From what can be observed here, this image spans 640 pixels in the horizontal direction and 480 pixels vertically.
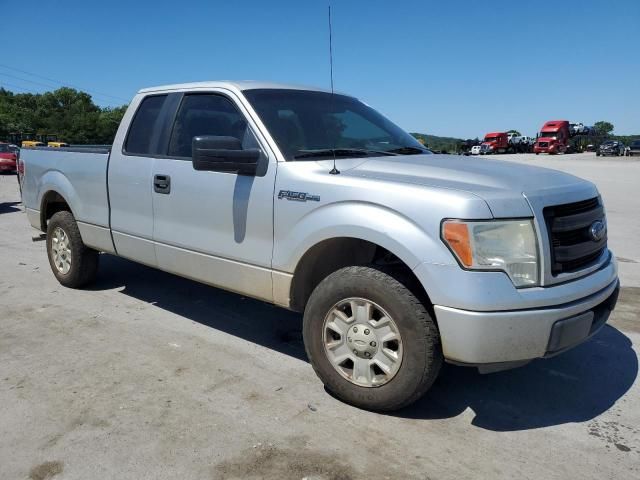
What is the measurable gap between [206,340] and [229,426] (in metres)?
1.36

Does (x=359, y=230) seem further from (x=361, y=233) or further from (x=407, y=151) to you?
(x=407, y=151)

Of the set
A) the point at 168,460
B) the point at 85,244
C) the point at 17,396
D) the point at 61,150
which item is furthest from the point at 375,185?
the point at 61,150

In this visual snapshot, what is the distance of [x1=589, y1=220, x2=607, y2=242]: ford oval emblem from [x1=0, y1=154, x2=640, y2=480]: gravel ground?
1.00m

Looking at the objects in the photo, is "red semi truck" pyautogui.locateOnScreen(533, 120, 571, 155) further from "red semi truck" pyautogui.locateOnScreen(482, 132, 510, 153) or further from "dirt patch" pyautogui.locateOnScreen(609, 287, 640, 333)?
"dirt patch" pyautogui.locateOnScreen(609, 287, 640, 333)

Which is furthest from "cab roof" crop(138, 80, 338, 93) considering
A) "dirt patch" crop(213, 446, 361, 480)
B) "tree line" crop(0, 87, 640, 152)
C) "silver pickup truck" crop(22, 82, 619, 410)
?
"tree line" crop(0, 87, 640, 152)

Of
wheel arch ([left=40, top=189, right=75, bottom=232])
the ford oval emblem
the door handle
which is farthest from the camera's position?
wheel arch ([left=40, top=189, right=75, bottom=232])

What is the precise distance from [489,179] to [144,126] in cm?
296

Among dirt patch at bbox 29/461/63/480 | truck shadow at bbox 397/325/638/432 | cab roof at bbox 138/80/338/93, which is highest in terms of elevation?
cab roof at bbox 138/80/338/93

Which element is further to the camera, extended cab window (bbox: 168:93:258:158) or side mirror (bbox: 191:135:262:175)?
extended cab window (bbox: 168:93:258:158)

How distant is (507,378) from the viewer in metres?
3.67

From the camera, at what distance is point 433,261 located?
9.07 feet

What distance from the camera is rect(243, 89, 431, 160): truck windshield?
3.73m

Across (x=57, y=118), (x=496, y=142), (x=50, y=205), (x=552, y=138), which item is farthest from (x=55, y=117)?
(x=50, y=205)

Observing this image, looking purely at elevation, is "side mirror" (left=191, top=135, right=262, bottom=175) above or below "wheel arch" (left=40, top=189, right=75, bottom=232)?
above
